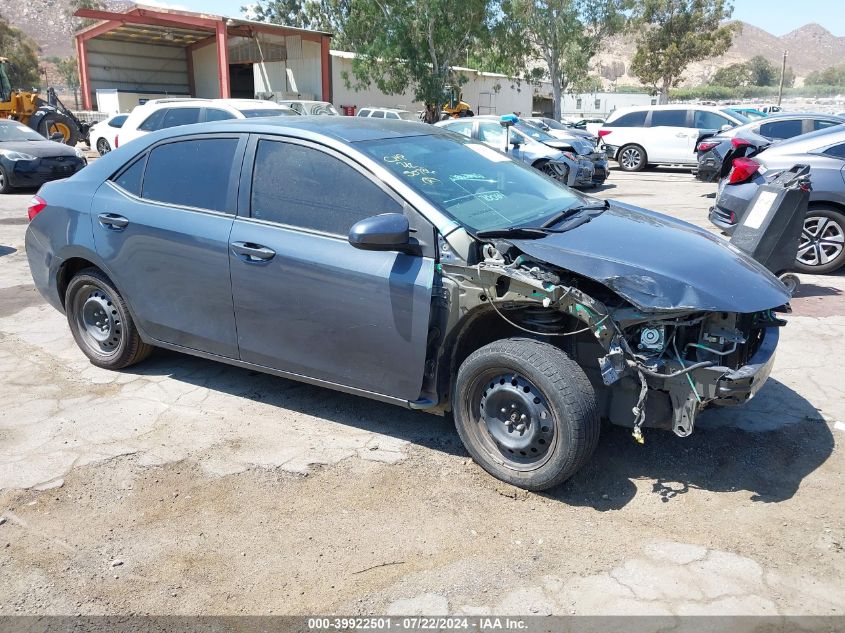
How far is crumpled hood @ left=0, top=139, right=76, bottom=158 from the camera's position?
14.5 metres

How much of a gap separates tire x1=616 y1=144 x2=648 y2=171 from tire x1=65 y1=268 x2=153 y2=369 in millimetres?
16477

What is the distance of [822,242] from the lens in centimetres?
755

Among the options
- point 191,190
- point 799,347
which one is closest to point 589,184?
point 799,347

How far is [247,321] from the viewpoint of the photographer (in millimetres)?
4176

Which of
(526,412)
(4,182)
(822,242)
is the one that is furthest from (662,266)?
(4,182)

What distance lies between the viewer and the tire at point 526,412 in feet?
10.9

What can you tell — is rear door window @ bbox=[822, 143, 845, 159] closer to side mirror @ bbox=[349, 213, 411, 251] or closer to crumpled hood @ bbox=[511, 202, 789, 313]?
crumpled hood @ bbox=[511, 202, 789, 313]

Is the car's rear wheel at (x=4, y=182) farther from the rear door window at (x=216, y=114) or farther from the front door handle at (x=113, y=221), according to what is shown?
the front door handle at (x=113, y=221)

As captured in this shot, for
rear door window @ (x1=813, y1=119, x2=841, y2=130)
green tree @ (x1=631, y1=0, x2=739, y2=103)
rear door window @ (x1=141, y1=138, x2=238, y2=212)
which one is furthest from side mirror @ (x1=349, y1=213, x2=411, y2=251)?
green tree @ (x1=631, y1=0, x2=739, y2=103)

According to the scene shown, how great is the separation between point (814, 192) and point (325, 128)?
18.4 feet

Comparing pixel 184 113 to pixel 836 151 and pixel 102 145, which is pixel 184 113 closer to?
pixel 102 145

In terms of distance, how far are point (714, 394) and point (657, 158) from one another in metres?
16.9

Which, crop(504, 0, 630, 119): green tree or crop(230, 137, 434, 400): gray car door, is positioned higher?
crop(504, 0, 630, 119): green tree

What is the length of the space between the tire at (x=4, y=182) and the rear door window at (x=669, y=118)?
49.4 feet
